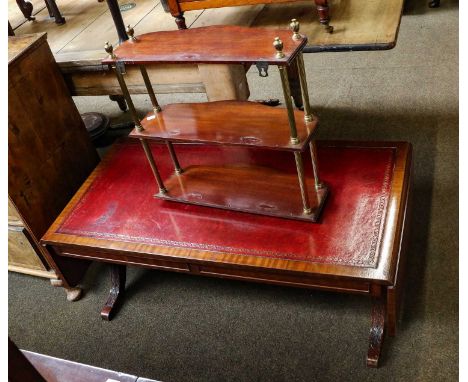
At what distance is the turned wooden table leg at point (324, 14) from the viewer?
6.24 feet

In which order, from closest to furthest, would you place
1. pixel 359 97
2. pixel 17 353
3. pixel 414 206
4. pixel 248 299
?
pixel 17 353, pixel 248 299, pixel 414 206, pixel 359 97

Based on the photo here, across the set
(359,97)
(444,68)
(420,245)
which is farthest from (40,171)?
(444,68)

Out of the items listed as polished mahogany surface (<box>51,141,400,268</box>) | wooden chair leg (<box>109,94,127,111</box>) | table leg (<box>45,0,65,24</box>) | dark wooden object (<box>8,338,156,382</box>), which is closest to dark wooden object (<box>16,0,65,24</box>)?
table leg (<box>45,0,65,24</box>)

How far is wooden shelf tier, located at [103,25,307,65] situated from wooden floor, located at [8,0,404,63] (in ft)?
1.55

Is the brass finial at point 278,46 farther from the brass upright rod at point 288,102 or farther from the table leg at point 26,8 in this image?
the table leg at point 26,8

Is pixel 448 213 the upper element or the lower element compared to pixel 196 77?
lower

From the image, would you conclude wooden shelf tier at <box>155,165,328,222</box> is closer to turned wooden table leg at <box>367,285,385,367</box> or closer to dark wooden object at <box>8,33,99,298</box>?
turned wooden table leg at <box>367,285,385,367</box>

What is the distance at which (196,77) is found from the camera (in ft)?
5.95

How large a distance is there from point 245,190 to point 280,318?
1.39 ft

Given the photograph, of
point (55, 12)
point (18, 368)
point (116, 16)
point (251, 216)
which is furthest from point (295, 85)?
point (18, 368)

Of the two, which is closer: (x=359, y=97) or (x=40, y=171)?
(x=40, y=171)

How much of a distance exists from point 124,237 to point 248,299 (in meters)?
0.46

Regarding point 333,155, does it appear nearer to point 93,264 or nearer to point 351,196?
point 351,196

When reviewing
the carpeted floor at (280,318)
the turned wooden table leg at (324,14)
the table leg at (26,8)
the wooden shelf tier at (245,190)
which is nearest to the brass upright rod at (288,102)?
the wooden shelf tier at (245,190)
